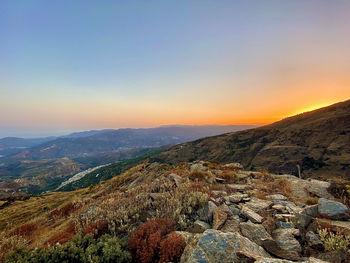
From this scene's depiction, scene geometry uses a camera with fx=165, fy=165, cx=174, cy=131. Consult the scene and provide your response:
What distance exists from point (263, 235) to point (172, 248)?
2.78 meters

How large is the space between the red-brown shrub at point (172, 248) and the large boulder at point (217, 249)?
294 millimetres

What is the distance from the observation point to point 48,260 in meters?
4.62

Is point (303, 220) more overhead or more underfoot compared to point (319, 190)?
more overhead

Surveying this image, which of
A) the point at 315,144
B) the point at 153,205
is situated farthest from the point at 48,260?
the point at 315,144

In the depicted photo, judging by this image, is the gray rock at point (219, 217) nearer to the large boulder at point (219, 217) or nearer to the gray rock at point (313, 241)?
the large boulder at point (219, 217)

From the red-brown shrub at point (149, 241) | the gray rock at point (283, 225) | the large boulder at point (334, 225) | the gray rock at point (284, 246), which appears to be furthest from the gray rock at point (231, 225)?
the large boulder at point (334, 225)

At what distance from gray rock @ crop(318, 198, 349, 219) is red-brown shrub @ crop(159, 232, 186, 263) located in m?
4.97

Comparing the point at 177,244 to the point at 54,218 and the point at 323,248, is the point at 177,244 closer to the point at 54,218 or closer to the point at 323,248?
the point at 323,248

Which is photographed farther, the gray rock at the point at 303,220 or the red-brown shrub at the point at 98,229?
the red-brown shrub at the point at 98,229

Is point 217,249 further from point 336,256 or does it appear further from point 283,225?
point 283,225

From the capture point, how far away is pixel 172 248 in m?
4.57

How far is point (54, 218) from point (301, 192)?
17721mm

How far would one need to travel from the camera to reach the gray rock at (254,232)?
16.1 feet

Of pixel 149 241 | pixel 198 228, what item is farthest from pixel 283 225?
pixel 149 241
